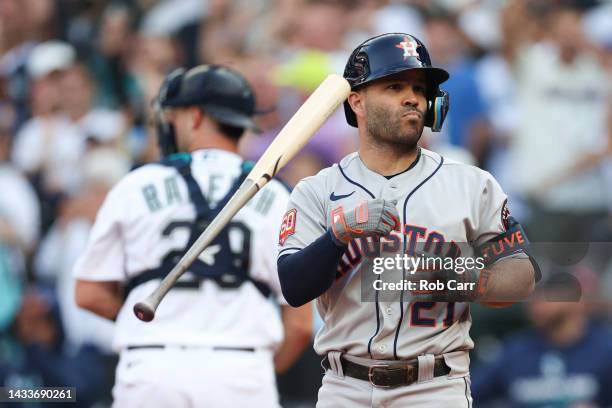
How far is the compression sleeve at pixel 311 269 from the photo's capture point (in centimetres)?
350

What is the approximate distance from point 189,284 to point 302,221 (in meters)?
1.19

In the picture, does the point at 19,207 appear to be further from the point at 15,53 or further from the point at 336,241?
the point at 336,241

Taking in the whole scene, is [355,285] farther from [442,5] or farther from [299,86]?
[442,5]

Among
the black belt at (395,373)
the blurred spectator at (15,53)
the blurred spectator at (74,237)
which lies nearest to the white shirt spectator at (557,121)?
the blurred spectator at (74,237)

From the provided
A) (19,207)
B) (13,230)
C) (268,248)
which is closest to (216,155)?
(268,248)

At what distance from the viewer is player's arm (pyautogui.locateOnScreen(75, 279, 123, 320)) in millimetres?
5059

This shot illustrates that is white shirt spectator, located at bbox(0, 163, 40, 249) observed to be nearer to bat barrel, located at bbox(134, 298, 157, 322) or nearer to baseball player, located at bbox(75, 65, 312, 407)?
baseball player, located at bbox(75, 65, 312, 407)

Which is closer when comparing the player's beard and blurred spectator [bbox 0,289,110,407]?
the player's beard

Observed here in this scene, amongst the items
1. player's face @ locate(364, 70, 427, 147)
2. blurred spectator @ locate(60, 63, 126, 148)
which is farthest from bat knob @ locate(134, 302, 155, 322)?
blurred spectator @ locate(60, 63, 126, 148)

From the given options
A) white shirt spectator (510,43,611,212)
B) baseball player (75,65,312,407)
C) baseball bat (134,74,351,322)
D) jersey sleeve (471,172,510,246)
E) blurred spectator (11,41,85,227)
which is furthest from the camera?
blurred spectator (11,41,85,227)

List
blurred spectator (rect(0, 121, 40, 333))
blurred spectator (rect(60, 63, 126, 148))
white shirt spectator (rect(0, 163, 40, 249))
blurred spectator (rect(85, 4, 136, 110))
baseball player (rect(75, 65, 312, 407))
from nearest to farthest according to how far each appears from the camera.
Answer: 1. baseball player (rect(75, 65, 312, 407))
2. blurred spectator (rect(0, 121, 40, 333))
3. white shirt spectator (rect(0, 163, 40, 249))
4. blurred spectator (rect(60, 63, 126, 148))
5. blurred spectator (rect(85, 4, 136, 110))

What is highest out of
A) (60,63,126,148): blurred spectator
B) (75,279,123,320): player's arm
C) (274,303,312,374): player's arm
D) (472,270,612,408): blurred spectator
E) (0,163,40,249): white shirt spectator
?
(60,63,126,148): blurred spectator

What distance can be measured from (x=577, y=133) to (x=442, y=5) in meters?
1.58

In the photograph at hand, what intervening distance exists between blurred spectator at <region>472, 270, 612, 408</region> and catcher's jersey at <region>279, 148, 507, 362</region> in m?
3.56
